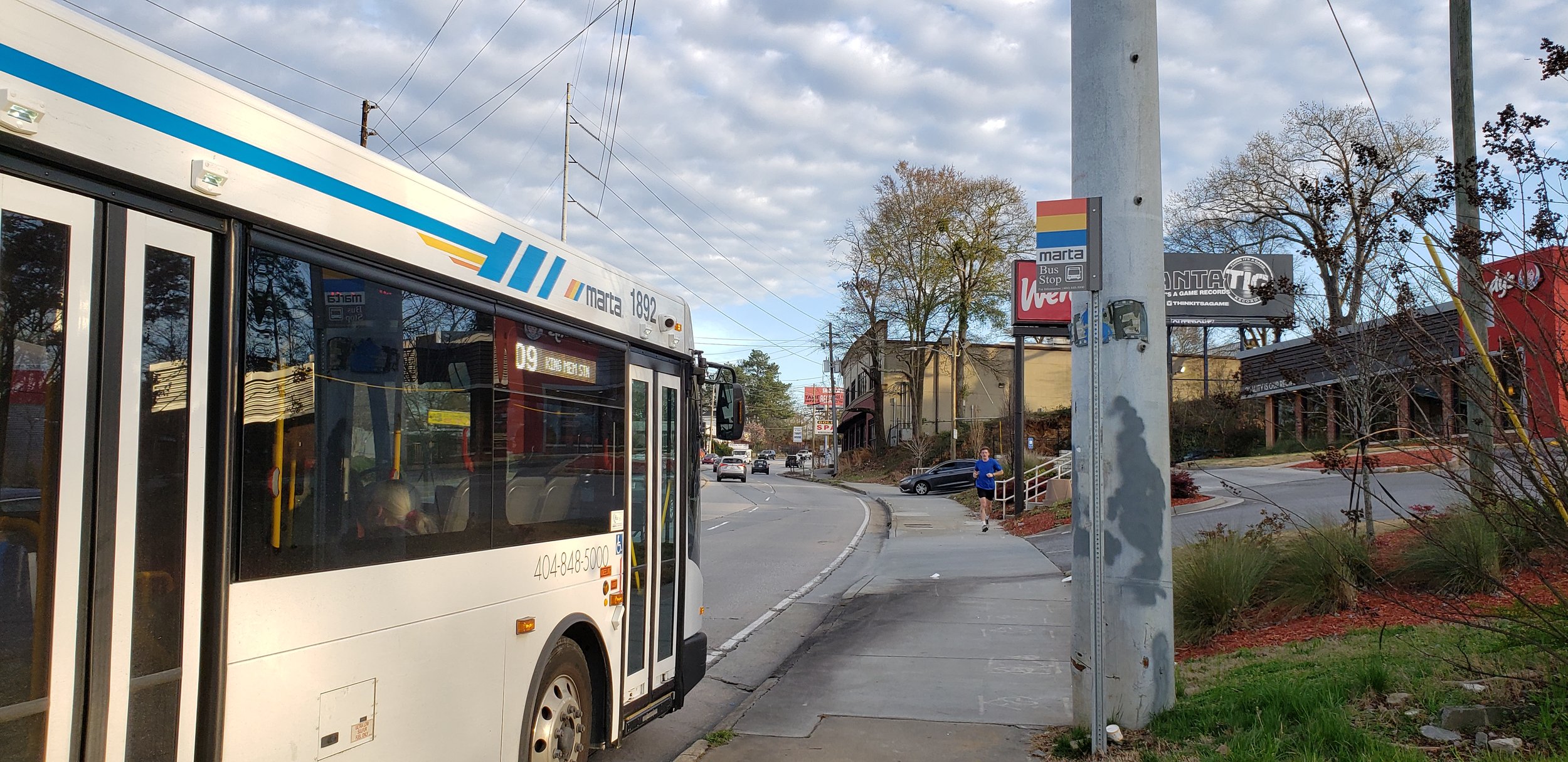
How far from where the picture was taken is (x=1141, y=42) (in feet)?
20.8

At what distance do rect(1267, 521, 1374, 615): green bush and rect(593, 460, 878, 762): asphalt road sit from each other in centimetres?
458

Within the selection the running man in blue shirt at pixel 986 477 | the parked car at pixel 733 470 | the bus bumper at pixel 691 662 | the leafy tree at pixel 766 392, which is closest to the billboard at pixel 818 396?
the leafy tree at pixel 766 392

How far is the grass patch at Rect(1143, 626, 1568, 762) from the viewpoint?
185 inches

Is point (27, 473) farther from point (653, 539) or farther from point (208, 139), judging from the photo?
point (653, 539)

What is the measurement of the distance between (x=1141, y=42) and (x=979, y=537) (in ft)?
53.1

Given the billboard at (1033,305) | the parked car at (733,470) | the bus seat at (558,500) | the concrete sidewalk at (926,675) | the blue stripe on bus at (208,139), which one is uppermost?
the billboard at (1033,305)

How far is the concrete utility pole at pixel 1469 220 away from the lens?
18.1ft

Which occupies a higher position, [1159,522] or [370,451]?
[370,451]

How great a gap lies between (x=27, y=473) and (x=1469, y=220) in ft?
32.7

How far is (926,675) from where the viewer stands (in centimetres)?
860

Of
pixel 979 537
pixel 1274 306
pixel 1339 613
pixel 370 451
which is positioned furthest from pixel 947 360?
pixel 370 451

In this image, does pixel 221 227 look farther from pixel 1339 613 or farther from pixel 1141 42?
pixel 1339 613

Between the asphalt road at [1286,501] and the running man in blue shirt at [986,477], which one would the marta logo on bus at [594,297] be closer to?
the asphalt road at [1286,501]

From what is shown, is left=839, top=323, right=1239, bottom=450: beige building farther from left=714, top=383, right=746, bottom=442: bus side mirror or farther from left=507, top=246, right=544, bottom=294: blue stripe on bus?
left=507, top=246, right=544, bottom=294: blue stripe on bus
